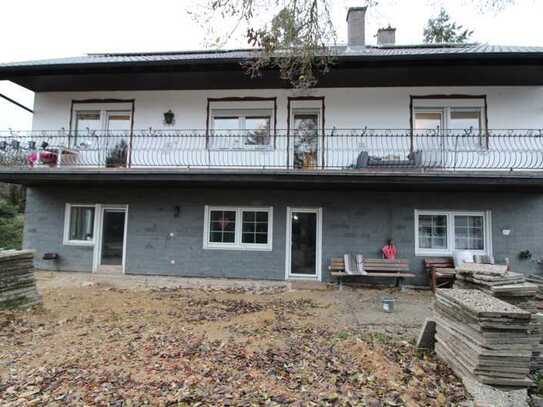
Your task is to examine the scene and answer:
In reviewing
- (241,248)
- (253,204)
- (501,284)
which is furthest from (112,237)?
(501,284)

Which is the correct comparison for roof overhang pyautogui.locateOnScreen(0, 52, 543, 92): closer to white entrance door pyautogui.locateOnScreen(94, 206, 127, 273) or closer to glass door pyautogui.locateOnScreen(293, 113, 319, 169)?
glass door pyautogui.locateOnScreen(293, 113, 319, 169)

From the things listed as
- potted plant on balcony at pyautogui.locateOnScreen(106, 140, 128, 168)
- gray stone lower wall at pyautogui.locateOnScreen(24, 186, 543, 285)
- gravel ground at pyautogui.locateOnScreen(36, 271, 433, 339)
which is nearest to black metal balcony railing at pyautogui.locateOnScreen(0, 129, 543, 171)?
potted plant on balcony at pyautogui.locateOnScreen(106, 140, 128, 168)

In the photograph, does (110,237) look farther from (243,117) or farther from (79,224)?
(243,117)

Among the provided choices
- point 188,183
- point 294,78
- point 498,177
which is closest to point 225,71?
point 294,78

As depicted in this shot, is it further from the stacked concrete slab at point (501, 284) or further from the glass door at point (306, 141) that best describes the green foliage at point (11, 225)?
the stacked concrete slab at point (501, 284)

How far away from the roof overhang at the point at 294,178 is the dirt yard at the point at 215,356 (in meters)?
3.07

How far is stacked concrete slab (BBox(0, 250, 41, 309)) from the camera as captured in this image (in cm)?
563

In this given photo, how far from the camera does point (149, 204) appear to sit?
31.8 feet

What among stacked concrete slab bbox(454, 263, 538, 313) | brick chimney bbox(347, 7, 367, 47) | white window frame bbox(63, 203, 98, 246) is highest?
brick chimney bbox(347, 7, 367, 47)

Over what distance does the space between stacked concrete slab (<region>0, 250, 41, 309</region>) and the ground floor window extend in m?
4.00

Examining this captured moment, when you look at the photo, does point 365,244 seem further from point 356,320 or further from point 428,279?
point 356,320

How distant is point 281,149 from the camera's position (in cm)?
938

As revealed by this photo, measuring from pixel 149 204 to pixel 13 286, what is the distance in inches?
168

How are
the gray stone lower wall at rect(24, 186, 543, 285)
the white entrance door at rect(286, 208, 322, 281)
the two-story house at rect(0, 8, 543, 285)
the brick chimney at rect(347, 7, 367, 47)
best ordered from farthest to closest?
the brick chimney at rect(347, 7, 367, 47) → the white entrance door at rect(286, 208, 322, 281) → the gray stone lower wall at rect(24, 186, 543, 285) → the two-story house at rect(0, 8, 543, 285)
